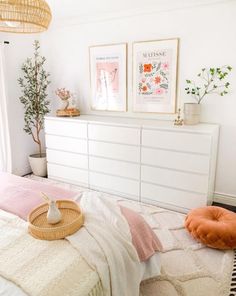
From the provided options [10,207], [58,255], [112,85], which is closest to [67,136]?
[112,85]

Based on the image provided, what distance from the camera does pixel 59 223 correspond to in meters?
1.45

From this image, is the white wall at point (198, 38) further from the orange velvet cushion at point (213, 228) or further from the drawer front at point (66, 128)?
the orange velvet cushion at point (213, 228)

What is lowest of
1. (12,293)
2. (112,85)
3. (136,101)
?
(12,293)

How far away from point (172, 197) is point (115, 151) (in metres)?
0.83

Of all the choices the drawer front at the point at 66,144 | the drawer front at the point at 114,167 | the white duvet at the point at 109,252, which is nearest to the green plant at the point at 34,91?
the drawer front at the point at 66,144

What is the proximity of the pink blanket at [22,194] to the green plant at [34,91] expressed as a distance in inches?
63.4

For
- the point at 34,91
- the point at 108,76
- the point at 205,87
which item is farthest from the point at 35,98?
the point at 205,87

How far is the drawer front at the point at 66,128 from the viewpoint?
3184mm

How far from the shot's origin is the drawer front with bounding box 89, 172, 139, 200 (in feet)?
9.72

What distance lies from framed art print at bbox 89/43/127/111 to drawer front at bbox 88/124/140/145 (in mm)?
469

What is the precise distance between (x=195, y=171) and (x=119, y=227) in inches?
51.4

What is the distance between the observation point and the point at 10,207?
5.62 ft

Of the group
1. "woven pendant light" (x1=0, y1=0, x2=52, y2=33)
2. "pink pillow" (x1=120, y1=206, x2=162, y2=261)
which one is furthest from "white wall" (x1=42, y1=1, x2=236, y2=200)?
"woven pendant light" (x1=0, y1=0, x2=52, y2=33)

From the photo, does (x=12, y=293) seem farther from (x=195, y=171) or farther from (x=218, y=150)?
(x=218, y=150)
